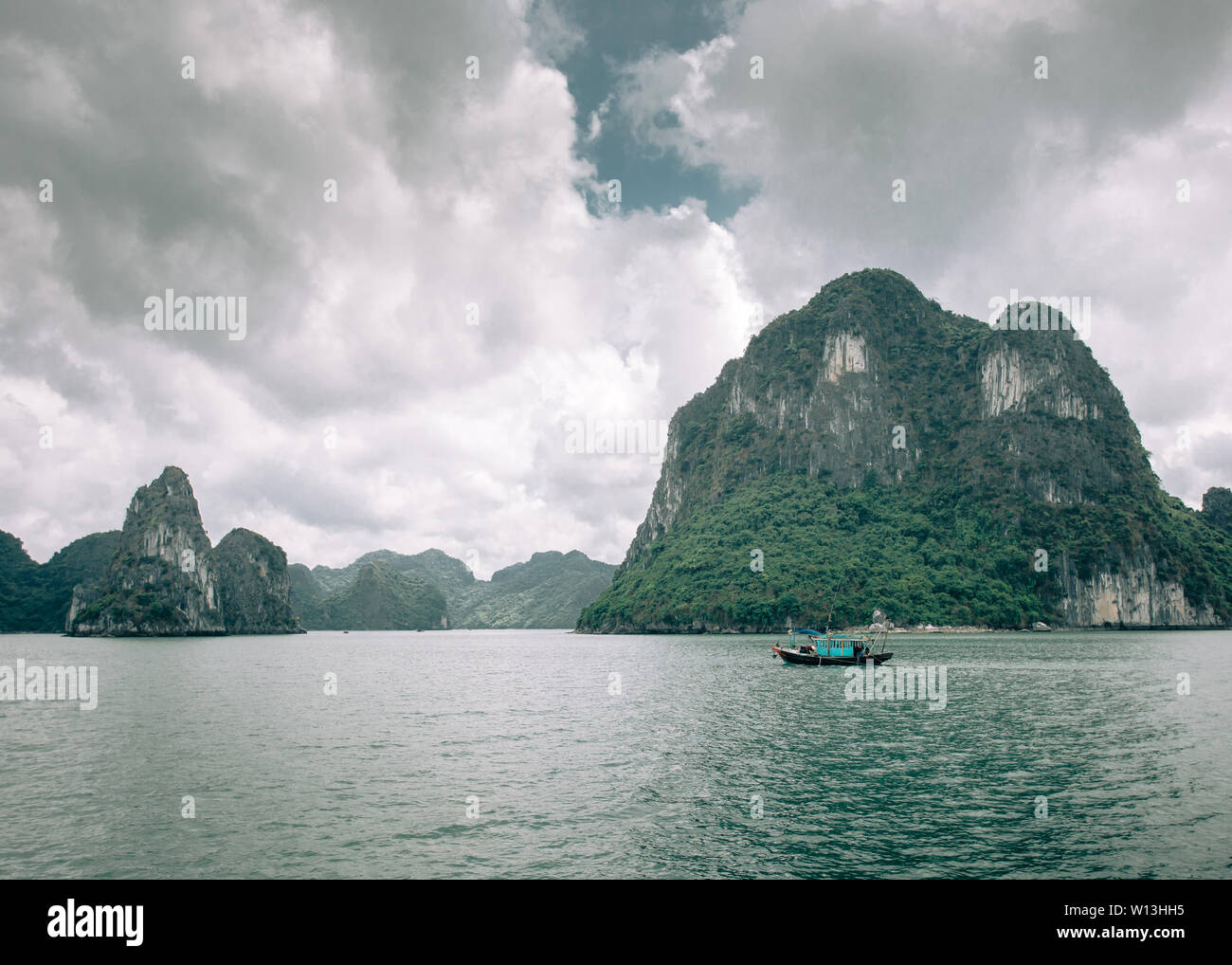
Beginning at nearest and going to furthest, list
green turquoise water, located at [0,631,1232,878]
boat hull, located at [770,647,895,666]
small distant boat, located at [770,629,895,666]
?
green turquoise water, located at [0,631,1232,878], boat hull, located at [770,647,895,666], small distant boat, located at [770,629,895,666]

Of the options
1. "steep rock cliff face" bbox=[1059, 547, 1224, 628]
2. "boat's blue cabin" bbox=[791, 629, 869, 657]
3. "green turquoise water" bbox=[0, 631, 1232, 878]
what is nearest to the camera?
"green turquoise water" bbox=[0, 631, 1232, 878]

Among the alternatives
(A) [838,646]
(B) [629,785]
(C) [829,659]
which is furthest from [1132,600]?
(B) [629,785]

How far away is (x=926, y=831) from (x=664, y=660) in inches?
2776

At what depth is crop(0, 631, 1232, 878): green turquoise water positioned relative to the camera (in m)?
18.4

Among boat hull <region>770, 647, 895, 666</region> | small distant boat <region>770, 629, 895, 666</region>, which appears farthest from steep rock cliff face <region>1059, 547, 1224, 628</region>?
boat hull <region>770, 647, 895, 666</region>

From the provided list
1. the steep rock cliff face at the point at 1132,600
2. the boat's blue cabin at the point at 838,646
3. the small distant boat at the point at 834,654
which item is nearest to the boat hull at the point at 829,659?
the small distant boat at the point at 834,654

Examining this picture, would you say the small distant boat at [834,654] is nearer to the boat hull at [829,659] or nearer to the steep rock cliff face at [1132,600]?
the boat hull at [829,659]

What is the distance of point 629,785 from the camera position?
2598cm

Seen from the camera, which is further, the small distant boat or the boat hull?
the small distant boat

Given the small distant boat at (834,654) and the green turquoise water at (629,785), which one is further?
the small distant boat at (834,654)

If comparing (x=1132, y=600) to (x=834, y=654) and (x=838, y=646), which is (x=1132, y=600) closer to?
(x=838, y=646)

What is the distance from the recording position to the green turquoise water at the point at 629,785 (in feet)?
60.2

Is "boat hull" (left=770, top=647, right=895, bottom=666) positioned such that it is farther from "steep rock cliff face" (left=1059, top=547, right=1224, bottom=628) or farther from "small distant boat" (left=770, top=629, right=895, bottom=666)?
"steep rock cliff face" (left=1059, top=547, right=1224, bottom=628)
